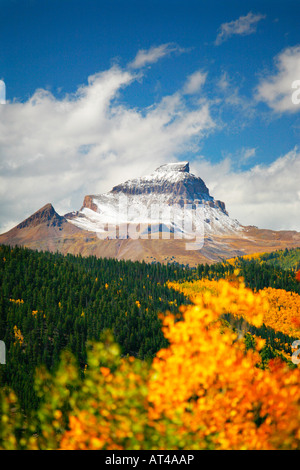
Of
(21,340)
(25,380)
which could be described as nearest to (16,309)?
(21,340)

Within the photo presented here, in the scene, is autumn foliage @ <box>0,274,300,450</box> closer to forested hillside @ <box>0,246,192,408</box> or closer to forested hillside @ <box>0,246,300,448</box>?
forested hillside @ <box>0,246,300,448</box>

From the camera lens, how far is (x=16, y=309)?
5787 inches

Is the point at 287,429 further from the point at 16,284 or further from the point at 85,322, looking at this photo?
the point at 16,284

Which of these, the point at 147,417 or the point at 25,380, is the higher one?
the point at 147,417

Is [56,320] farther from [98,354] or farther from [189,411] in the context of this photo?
[189,411]

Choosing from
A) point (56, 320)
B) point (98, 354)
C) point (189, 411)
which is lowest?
point (98, 354)

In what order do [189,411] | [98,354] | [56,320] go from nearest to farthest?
[189,411] → [98,354] → [56,320]

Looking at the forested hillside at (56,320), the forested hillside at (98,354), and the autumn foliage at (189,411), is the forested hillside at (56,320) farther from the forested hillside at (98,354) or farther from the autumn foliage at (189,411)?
the autumn foliage at (189,411)

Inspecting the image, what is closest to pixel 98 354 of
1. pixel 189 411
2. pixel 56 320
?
pixel 56 320

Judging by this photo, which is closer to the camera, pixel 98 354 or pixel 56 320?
A: pixel 98 354

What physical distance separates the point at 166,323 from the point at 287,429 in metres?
129
